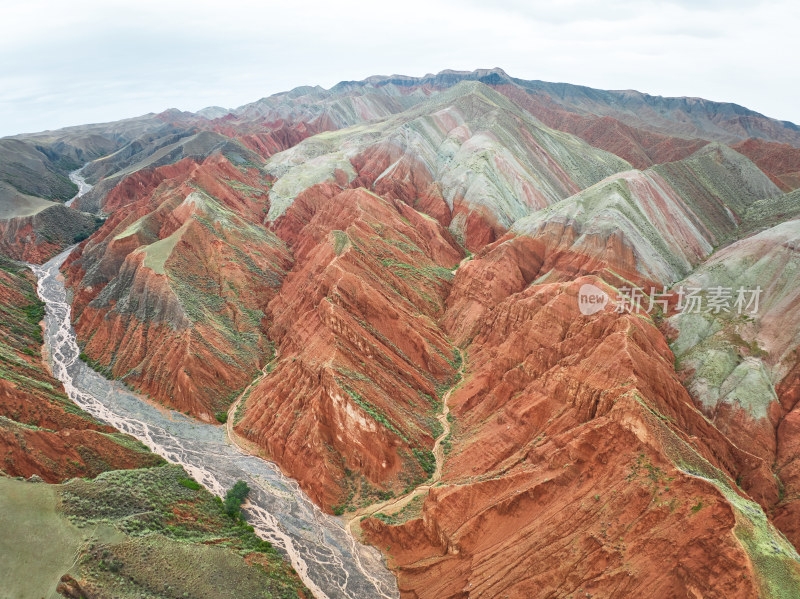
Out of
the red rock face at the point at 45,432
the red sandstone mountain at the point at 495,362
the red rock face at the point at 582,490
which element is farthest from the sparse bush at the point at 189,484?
the red rock face at the point at 582,490

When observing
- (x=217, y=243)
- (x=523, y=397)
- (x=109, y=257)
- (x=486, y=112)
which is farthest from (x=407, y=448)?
(x=486, y=112)

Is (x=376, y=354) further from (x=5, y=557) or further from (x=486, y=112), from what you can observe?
(x=486, y=112)

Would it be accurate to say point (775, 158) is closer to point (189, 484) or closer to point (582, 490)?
point (582, 490)

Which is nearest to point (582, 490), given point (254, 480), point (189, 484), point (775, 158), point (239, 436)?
point (254, 480)

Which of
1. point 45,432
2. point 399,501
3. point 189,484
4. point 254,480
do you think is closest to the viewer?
point 45,432

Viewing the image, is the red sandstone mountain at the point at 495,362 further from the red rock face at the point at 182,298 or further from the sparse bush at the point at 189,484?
the sparse bush at the point at 189,484
